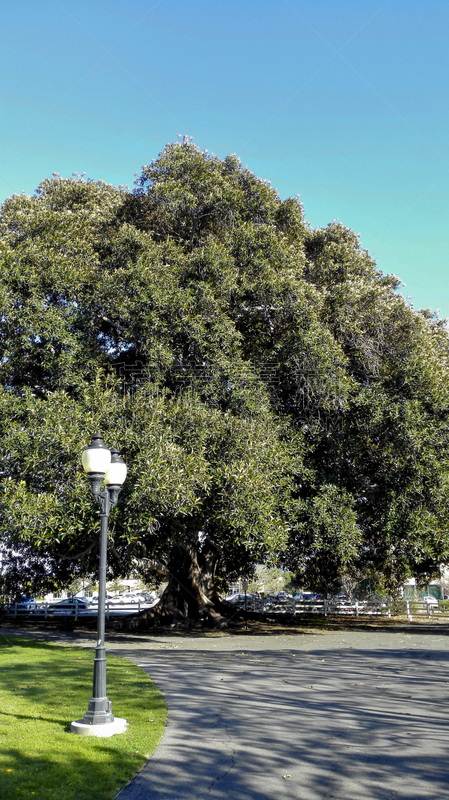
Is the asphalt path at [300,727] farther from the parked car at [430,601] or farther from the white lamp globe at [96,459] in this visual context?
the parked car at [430,601]

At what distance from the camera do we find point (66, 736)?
20.8 ft

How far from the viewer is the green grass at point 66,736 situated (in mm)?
4980

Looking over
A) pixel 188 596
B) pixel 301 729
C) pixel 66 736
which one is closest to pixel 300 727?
pixel 301 729

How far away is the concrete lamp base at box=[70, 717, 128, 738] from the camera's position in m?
6.40

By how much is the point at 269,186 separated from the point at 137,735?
18.0 metres

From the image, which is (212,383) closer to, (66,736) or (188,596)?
(188,596)

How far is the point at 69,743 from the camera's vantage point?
20.0 feet

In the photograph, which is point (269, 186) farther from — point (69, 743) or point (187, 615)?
point (69, 743)

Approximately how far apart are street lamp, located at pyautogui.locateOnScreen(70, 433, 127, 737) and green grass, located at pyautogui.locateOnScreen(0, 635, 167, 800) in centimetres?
14

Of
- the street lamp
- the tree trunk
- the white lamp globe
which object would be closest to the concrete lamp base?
the street lamp

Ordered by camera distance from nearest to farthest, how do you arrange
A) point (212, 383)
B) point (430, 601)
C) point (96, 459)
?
point (96, 459), point (212, 383), point (430, 601)

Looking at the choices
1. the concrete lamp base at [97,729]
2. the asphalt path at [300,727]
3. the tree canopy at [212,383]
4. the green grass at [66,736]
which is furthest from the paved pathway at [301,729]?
the tree canopy at [212,383]

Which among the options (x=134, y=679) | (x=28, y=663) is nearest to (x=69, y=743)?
(x=134, y=679)

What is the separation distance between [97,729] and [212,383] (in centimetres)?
1054
